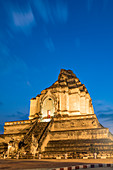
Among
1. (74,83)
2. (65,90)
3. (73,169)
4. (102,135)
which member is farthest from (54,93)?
(73,169)

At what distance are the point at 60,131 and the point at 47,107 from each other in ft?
38.7

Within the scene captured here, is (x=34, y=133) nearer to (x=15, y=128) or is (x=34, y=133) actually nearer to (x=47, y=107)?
(x=15, y=128)

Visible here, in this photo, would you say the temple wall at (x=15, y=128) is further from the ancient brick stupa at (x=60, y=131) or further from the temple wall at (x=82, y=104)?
the temple wall at (x=82, y=104)

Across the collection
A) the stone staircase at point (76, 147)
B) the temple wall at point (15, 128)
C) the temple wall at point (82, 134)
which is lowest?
the stone staircase at point (76, 147)

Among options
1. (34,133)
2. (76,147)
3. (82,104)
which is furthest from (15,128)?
(82,104)

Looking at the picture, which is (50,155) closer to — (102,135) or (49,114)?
(102,135)

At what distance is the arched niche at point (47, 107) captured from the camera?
123 feet

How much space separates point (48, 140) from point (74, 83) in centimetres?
1741

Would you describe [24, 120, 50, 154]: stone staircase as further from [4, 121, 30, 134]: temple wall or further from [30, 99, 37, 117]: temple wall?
[30, 99, 37, 117]: temple wall

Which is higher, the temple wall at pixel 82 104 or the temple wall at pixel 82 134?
the temple wall at pixel 82 104

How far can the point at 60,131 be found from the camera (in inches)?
1048

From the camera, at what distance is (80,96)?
39.6 m

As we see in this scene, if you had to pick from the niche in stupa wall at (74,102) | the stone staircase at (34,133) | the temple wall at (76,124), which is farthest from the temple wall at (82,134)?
the niche in stupa wall at (74,102)

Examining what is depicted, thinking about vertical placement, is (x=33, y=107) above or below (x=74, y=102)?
below
